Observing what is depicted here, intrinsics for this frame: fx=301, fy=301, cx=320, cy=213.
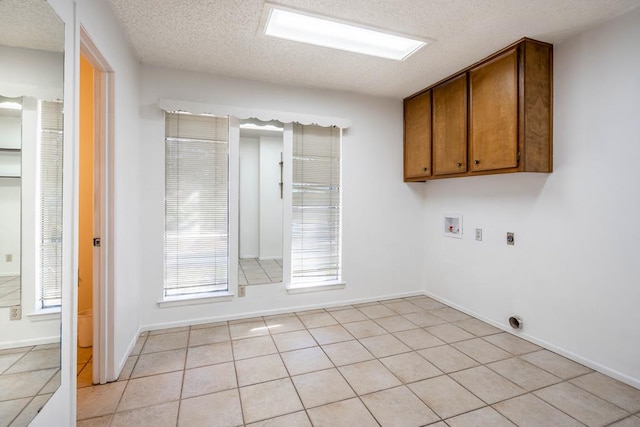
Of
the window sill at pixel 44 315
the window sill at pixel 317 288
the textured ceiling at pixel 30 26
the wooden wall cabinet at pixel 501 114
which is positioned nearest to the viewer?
the textured ceiling at pixel 30 26

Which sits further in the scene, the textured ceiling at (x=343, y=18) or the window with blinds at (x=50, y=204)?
the textured ceiling at (x=343, y=18)

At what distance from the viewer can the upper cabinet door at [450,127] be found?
9.41ft

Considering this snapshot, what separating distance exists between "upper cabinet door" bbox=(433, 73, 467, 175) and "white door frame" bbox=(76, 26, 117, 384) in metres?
2.87

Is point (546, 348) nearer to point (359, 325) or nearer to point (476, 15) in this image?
point (359, 325)

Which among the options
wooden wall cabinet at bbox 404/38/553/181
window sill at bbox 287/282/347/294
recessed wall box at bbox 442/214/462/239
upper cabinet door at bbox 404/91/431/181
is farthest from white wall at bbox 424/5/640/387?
window sill at bbox 287/282/347/294

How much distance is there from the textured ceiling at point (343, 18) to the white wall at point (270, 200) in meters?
0.70

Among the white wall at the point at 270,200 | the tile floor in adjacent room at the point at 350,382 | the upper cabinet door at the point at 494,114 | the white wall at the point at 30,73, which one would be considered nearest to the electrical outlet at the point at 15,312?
the white wall at the point at 30,73

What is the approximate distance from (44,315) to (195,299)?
179 centimetres

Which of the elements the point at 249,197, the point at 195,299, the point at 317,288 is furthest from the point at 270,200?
the point at 195,299

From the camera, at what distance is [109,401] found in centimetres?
183

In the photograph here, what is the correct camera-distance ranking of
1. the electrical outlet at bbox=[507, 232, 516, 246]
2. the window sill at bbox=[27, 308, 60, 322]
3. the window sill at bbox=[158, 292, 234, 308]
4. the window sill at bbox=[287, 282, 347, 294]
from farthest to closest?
the window sill at bbox=[287, 282, 347, 294], the window sill at bbox=[158, 292, 234, 308], the electrical outlet at bbox=[507, 232, 516, 246], the window sill at bbox=[27, 308, 60, 322]

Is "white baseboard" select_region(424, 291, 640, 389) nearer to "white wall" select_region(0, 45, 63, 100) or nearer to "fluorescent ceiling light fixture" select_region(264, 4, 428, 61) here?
"fluorescent ceiling light fixture" select_region(264, 4, 428, 61)

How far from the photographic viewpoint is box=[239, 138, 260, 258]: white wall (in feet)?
10.3

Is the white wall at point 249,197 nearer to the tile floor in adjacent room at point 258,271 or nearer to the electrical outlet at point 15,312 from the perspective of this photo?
the tile floor in adjacent room at point 258,271
